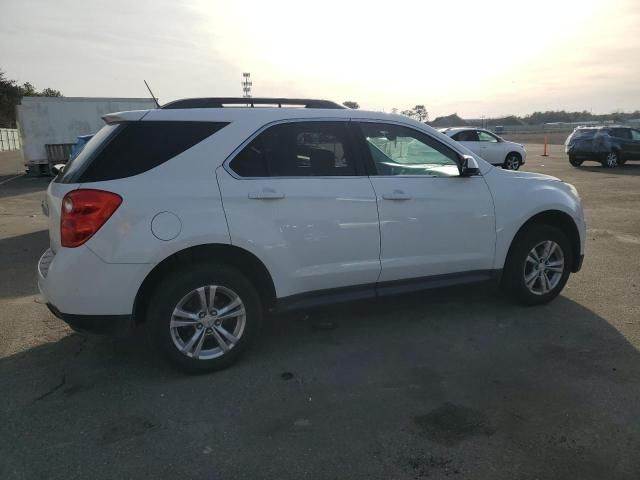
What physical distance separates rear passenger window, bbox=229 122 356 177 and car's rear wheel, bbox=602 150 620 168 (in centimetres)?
1969

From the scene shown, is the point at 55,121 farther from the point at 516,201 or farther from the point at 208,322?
the point at 516,201

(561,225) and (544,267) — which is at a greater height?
(561,225)

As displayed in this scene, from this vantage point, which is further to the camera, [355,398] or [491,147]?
[491,147]

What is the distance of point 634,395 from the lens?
3.34 m

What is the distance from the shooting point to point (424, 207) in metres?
4.23

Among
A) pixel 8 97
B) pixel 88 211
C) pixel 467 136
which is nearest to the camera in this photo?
pixel 88 211

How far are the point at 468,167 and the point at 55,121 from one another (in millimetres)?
20512

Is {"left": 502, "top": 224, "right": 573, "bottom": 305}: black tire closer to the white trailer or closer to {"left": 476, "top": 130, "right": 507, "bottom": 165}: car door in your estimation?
{"left": 476, "top": 130, "right": 507, "bottom": 165}: car door

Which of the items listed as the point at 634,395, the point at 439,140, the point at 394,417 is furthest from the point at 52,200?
the point at 634,395

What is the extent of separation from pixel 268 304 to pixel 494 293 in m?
2.66

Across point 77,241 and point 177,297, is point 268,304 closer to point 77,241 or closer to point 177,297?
point 177,297

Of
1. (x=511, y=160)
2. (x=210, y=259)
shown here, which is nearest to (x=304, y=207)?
(x=210, y=259)

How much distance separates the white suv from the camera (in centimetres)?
335

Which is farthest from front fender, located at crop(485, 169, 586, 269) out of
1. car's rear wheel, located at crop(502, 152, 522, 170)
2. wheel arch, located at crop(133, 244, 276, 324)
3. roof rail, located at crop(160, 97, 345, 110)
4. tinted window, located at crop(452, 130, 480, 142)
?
car's rear wheel, located at crop(502, 152, 522, 170)
